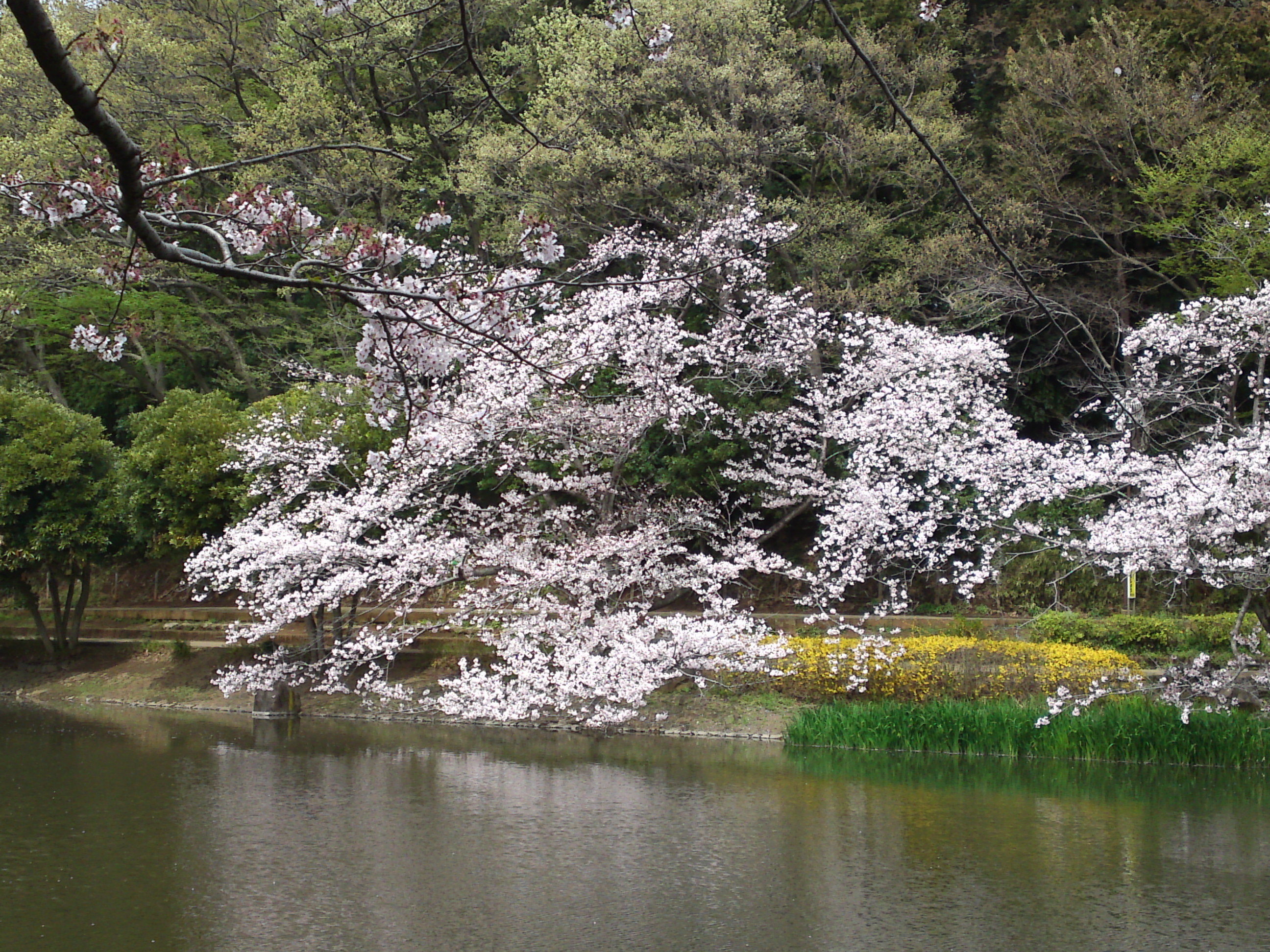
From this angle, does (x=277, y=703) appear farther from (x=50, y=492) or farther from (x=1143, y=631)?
(x=1143, y=631)

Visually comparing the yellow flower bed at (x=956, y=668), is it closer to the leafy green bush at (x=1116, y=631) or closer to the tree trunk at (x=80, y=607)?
the leafy green bush at (x=1116, y=631)

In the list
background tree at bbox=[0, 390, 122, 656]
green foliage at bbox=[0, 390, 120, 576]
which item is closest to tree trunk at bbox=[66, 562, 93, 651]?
background tree at bbox=[0, 390, 122, 656]

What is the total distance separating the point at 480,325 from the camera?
4.23 m

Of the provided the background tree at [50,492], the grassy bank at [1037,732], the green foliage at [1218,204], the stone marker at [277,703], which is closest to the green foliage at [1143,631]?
the grassy bank at [1037,732]

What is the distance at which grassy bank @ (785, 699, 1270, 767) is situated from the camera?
1056 centimetres

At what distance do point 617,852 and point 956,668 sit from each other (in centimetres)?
610

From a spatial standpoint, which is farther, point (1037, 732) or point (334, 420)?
point (334, 420)

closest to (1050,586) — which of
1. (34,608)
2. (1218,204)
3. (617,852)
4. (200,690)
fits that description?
(1218,204)

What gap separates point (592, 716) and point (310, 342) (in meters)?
10.4

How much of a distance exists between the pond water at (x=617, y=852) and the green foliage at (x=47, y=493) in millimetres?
6068

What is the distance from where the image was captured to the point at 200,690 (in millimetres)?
17094

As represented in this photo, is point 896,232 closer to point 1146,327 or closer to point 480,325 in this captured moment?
point 1146,327

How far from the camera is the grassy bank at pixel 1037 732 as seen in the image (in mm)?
10562

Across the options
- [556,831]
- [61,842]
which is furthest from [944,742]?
[61,842]
